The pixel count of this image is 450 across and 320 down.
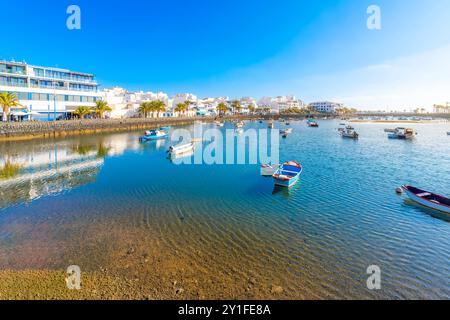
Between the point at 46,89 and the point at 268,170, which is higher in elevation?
the point at 46,89

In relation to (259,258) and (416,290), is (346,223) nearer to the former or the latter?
(416,290)

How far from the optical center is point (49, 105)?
2454 inches

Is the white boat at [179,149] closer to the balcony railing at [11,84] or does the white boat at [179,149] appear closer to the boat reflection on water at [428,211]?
the boat reflection on water at [428,211]

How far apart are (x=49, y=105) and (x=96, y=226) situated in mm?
65191

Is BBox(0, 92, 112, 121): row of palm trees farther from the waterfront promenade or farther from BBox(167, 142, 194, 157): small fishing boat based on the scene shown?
BBox(167, 142, 194, 157): small fishing boat

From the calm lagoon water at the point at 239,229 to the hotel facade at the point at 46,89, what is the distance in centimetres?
4681

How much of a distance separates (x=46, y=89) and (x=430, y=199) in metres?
78.8

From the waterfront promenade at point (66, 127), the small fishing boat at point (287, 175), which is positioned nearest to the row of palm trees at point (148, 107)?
the waterfront promenade at point (66, 127)

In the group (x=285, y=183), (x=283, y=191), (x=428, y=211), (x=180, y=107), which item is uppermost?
(x=180, y=107)

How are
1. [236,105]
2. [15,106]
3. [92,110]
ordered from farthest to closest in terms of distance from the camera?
1. [236,105]
2. [92,110]
3. [15,106]

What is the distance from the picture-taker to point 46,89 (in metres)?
62.3

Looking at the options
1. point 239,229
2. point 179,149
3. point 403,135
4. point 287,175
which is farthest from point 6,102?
point 403,135

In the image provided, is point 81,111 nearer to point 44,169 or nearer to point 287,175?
point 44,169

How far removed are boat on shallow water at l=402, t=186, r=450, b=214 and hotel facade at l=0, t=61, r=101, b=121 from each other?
7030cm
